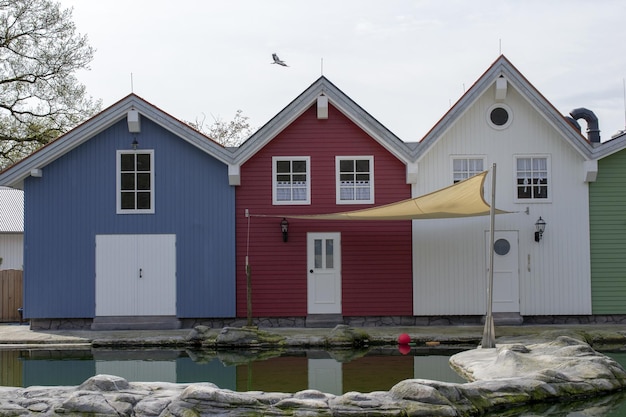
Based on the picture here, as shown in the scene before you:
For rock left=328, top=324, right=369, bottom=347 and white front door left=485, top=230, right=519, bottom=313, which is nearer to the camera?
rock left=328, top=324, right=369, bottom=347

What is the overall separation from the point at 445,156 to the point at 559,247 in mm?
2795

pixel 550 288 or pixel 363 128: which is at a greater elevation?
pixel 363 128

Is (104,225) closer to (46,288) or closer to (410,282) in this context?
(46,288)

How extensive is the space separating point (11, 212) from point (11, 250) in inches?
50.0

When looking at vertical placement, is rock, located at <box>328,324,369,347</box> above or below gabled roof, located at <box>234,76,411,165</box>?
below

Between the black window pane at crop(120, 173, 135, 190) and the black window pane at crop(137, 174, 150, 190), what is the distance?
0.11 m

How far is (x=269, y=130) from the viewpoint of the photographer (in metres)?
15.5

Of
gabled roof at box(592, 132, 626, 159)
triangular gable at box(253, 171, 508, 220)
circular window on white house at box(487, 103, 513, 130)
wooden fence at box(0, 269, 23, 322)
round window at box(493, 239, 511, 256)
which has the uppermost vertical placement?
circular window on white house at box(487, 103, 513, 130)

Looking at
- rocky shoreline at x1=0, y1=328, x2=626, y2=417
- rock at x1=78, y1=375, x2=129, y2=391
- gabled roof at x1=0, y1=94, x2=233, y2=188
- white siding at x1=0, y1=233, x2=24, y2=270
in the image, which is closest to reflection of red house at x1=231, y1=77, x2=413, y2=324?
gabled roof at x1=0, y1=94, x2=233, y2=188

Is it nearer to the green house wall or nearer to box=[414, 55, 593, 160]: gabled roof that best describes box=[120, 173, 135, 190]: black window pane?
box=[414, 55, 593, 160]: gabled roof

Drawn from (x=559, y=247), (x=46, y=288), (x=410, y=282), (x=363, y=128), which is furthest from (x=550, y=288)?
(x=46, y=288)

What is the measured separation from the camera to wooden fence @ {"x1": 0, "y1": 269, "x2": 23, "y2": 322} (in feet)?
56.3

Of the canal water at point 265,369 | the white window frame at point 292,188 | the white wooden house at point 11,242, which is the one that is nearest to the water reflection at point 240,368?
the canal water at point 265,369

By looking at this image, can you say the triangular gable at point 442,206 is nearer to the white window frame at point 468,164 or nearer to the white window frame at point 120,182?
the white window frame at point 468,164
